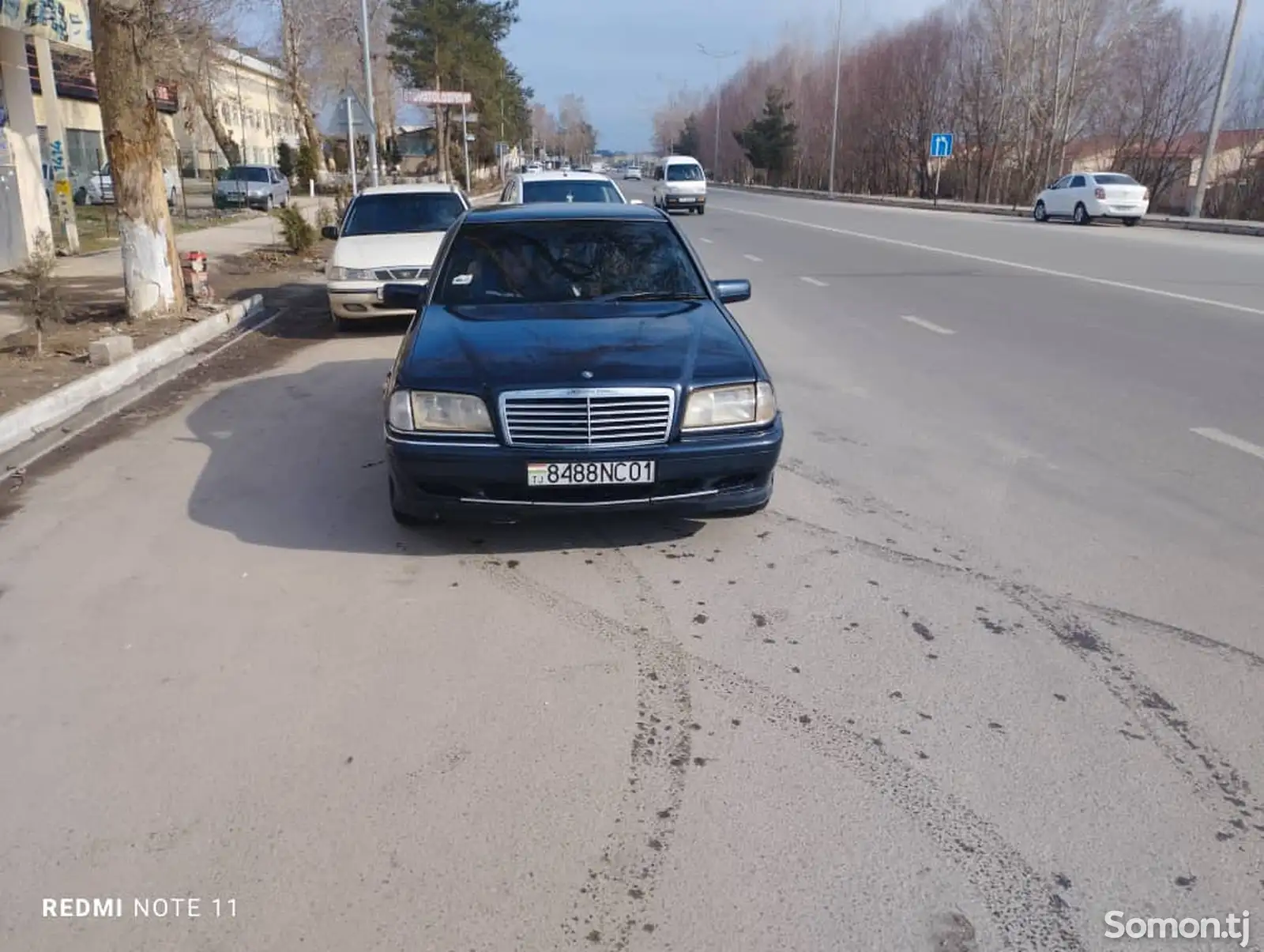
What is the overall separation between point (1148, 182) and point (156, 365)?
48893 millimetres

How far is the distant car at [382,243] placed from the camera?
444 inches

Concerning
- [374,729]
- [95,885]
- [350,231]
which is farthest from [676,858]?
[350,231]

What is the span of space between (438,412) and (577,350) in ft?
2.36

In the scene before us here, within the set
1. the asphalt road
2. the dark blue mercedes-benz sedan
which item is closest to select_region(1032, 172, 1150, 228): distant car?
the asphalt road

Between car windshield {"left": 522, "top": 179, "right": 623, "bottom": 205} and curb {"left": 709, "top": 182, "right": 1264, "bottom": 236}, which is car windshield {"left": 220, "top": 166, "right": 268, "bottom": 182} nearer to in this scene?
curb {"left": 709, "top": 182, "right": 1264, "bottom": 236}

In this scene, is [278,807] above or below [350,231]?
below

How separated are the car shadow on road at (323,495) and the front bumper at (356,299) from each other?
3.08 m

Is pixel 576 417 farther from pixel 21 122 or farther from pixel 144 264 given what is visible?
pixel 21 122

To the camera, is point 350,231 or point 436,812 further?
point 350,231

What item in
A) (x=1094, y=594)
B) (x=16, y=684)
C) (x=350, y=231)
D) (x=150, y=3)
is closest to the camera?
(x=16, y=684)

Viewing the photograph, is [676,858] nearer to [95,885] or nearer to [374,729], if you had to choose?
[374,729]

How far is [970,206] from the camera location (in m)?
46.2

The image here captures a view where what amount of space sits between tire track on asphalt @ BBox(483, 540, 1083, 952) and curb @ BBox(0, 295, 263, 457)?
4731 mm

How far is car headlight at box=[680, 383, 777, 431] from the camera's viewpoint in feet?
15.0
